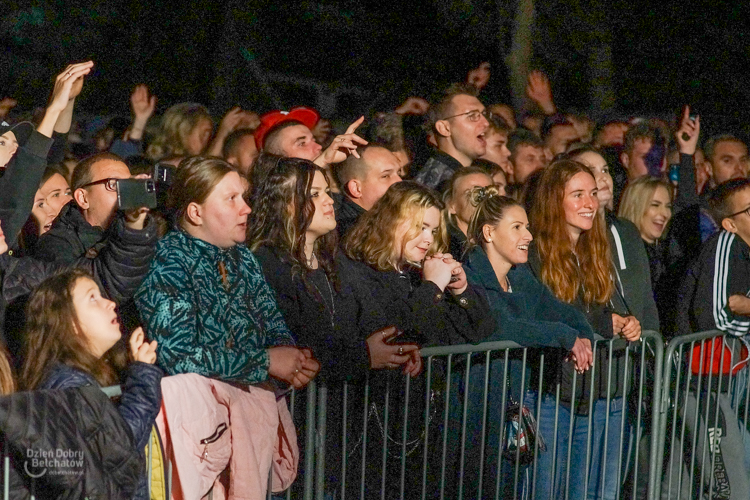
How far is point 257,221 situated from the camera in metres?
5.00

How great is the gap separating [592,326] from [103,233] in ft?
Answer: 8.91

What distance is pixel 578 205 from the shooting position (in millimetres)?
6320

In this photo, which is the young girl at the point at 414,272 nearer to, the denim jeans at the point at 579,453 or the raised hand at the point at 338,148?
the raised hand at the point at 338,148

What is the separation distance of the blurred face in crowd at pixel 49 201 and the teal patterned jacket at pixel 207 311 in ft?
4.01

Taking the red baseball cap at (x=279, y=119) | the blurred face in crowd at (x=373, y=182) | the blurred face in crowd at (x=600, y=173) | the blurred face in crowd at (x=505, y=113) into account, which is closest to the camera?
the blurred face in crowd at (x=373, y=182)

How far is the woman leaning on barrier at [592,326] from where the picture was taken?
575 centimetres

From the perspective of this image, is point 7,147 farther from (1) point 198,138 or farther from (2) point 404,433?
(1) point 198,138

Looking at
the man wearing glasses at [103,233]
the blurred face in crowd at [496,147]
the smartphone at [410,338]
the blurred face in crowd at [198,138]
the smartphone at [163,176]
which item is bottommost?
the smartphone at [410,338]

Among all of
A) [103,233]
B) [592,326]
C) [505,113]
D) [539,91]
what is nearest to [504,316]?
[592,326]

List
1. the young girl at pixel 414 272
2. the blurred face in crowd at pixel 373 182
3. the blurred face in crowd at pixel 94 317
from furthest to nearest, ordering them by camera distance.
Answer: the blurred face in crowd at pixel 373 182 → the young girl at pixel 414 272 → the blurred face in crowd at pixel 94 317

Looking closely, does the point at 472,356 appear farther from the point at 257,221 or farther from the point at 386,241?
the point at 257,221

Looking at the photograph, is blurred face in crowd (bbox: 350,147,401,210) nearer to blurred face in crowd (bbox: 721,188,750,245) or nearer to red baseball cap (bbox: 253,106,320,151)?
red baseball cap (bbox: 253,106,320,151)

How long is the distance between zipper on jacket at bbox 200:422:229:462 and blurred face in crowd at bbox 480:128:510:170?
4.10m

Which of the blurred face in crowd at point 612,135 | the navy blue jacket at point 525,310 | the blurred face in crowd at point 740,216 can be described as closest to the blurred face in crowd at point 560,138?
the blurred face in crowd at point 612,135
